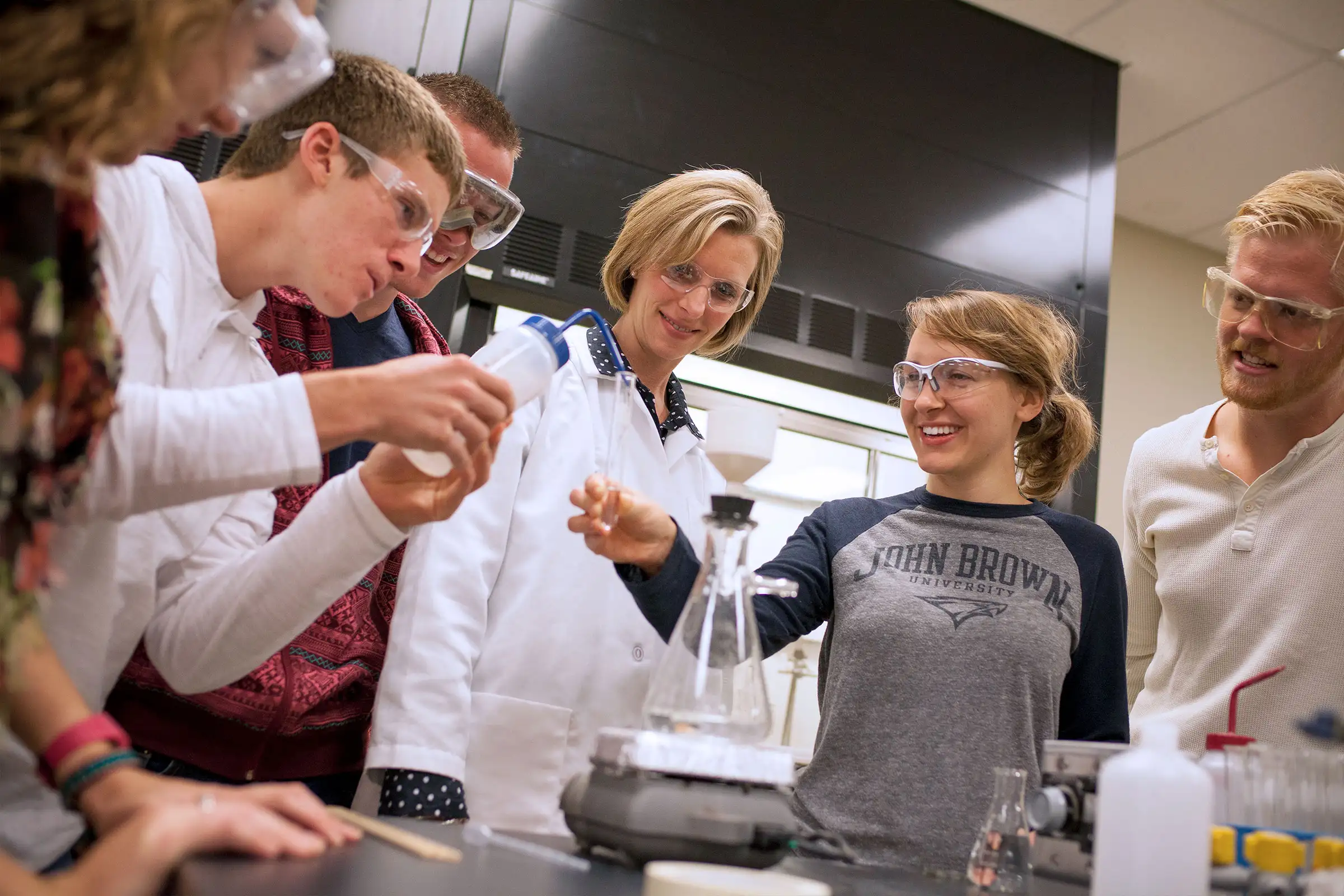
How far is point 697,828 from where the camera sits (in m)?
0.91

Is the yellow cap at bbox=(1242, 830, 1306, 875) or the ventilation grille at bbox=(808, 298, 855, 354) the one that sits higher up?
the ventilation grille at bbox=(808, 298, 855, 354)

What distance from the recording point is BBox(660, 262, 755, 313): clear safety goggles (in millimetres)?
1875

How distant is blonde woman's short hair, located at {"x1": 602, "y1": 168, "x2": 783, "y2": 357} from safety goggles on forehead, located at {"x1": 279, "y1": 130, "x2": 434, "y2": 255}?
0.54m

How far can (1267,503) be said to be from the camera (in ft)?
6.48

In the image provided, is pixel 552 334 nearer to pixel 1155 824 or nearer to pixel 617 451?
pixel 617 451

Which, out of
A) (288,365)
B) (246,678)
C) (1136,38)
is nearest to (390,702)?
(246,678)

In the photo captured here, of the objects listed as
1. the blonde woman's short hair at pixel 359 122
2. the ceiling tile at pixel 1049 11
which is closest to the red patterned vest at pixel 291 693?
the blonde woman's short hair at pixel 359 122

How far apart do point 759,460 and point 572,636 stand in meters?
0.63

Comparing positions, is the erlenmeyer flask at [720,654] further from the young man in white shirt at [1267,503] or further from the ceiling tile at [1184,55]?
the ceiling tile at [1184,55]

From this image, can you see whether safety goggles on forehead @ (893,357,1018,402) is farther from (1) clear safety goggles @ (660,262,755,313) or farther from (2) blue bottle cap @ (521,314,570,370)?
(2) blue bottle cap @ (521,314,570,370)

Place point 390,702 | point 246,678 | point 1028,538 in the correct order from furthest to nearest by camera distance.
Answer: point 1028,538
point 390,702
point 246,678

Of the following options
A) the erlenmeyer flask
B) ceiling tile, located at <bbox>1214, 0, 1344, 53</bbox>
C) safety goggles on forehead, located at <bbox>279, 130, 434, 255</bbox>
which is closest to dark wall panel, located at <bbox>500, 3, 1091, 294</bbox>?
ceiling tile, located at <bbox>1214, 0, 1344, 53</bbox>

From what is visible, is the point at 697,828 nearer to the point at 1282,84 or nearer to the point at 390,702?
the point at 390,702

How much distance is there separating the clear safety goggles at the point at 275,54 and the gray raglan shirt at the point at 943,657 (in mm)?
983
